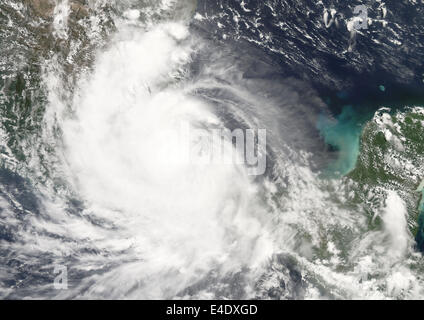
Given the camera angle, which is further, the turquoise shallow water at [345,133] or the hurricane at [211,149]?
the turquoise shallow water at [345,133]

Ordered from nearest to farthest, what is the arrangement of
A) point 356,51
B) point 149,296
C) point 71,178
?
1. point 149,296
2. point 71,178
3. point 356,51

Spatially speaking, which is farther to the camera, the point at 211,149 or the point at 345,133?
the point at 345,133

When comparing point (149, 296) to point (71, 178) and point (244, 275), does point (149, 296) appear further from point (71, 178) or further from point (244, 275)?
point (71, 178)

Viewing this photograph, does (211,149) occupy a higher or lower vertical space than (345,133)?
lower

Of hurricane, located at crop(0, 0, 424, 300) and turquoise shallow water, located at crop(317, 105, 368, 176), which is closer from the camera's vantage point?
hurricane, located at crop(0, 0, 424, 300)

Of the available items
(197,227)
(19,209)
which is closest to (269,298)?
(197,227)

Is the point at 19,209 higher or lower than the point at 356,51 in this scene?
lower

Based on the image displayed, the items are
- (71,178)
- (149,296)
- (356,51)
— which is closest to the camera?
(149,296)
